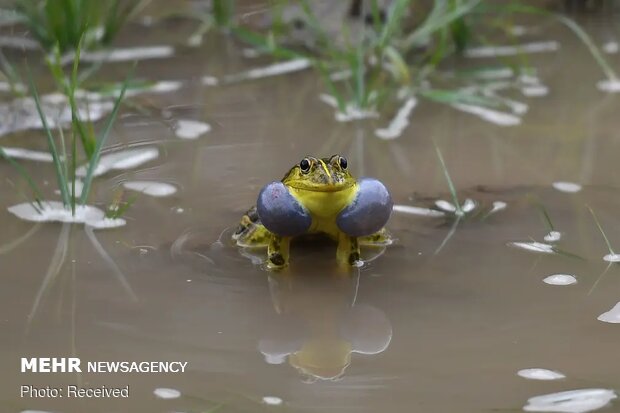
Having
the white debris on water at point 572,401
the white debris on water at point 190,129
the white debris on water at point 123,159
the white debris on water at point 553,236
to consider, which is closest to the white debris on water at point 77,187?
the white debris on water at point 123,159

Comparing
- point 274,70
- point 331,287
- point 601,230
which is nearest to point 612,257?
point 601,230

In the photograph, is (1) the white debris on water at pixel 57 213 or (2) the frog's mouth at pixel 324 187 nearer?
(2) the frog's mouth at pixel 324 187

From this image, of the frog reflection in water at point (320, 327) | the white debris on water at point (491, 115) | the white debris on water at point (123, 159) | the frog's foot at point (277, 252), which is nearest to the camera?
the frog reflection in water at point (320, 327)

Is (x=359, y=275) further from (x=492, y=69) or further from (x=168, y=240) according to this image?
(x=492, y=69)

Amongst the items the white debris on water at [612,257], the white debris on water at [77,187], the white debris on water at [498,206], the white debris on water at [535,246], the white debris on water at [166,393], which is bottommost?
the white debris on water at [166,393]

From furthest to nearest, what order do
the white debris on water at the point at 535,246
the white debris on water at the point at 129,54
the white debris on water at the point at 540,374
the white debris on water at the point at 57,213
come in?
the white debris on water at the point at 129,54 < the white debris on water at the point at 57,213 < the white debris on water at the point at 535,246 < the white debris on water at the point at 540,374

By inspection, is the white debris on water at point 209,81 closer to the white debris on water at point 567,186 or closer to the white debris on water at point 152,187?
the white debris on water at point 152,187

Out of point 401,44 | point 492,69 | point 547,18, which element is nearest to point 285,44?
point 401,44

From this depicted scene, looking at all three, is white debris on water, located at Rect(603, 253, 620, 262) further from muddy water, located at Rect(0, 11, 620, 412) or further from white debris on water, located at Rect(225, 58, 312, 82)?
white debris on water, located at Rect(225, 58, 312, 82)
